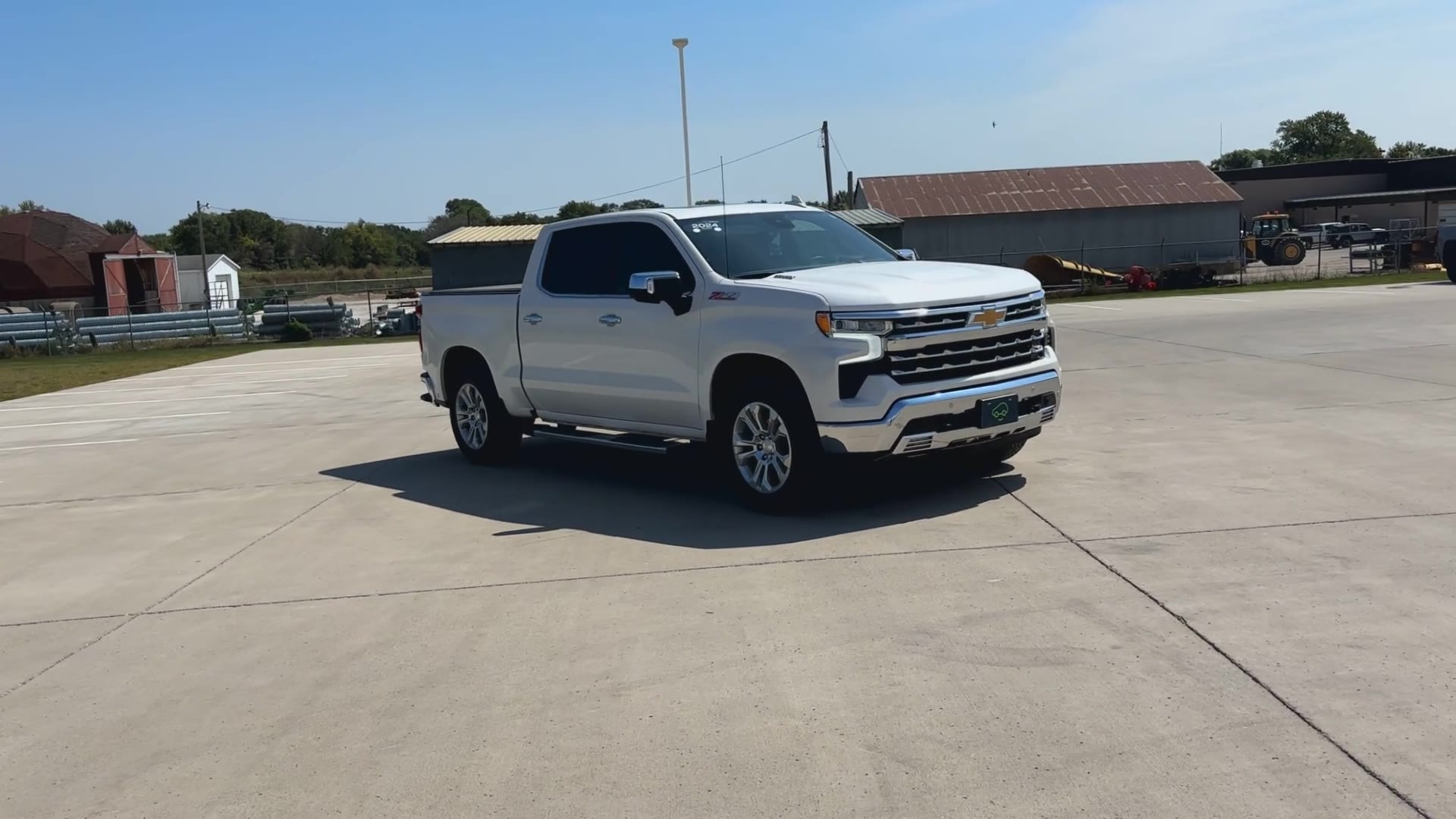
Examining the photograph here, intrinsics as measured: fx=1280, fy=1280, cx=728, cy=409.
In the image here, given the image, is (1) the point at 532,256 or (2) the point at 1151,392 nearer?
(1) the point at 532,256

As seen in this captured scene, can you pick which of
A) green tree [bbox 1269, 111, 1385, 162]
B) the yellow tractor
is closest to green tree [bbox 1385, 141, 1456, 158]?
green tree [bbox 1269, 111, 1385, 162]

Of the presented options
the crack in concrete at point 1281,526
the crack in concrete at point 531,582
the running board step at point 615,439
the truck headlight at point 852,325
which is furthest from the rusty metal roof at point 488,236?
the crack in concrete at point 1281,526

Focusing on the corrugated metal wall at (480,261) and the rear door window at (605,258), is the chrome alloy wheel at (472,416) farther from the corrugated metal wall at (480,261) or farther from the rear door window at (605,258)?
the corrugated metal wall at (480,261)

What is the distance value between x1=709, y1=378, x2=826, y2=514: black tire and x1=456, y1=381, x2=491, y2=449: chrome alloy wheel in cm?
310

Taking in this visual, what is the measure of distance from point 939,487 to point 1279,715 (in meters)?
4.47

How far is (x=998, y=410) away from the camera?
26.5 feet

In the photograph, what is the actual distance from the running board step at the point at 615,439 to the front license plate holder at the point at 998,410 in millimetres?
2316

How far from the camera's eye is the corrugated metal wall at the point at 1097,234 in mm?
51188

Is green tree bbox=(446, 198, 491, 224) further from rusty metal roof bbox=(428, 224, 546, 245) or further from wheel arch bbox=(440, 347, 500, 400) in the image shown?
wheel arch bbox=(440, 347, 500, 400)

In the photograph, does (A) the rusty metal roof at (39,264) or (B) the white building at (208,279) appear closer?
(A) the rusty metal roof at (39,264)

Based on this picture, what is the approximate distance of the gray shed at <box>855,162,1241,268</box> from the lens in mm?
51406

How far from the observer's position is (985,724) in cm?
464

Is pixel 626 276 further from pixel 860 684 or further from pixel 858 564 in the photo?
pixel 860 684

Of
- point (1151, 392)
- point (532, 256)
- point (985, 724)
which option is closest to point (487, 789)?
point (985, 724)
